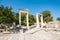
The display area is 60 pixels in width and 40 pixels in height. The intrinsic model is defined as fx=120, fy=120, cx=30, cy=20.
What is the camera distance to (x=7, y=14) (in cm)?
2244

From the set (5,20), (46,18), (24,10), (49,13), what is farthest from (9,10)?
(49,13)

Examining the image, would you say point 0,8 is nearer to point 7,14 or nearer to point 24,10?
point 7,14

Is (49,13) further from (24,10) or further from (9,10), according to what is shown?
(9,10)

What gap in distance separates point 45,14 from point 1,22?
35578mm

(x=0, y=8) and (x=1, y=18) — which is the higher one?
(x=0, y=8)

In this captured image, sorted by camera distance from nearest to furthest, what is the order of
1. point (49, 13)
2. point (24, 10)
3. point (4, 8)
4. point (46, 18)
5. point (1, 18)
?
1. point (1, 18)
2. point (4, 8)
3. point (24, 10)
4. point (46, 18)
5. point (49, 13)

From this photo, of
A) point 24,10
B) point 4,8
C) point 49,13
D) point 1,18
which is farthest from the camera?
point 49,13

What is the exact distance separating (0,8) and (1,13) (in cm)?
141

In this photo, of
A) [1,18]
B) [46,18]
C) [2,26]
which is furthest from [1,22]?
[46,18]

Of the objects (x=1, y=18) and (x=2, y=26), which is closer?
(x=1, y=18)

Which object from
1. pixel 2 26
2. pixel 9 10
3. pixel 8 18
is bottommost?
pixel 2 26

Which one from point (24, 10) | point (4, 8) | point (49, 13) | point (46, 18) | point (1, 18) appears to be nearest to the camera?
point (1, 18)

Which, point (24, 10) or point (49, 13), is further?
point (49, 13)

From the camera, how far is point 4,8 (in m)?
22.6
